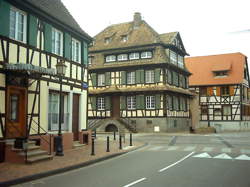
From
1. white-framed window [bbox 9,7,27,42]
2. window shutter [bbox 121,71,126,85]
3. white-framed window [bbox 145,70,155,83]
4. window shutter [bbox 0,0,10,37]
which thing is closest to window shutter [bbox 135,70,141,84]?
white-framed window [bbox 145,70,155,83]

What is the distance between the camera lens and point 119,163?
13.3 metres

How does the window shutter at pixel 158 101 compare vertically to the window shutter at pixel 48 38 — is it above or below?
below

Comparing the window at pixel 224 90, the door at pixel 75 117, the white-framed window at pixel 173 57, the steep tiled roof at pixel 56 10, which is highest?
the white-framed window at pixel 173 57

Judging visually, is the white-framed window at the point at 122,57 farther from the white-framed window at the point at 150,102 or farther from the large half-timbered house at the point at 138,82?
the white-framed window at the point at 150,102

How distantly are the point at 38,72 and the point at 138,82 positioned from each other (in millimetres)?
23353

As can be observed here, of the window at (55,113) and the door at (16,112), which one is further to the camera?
the window at (55,113)

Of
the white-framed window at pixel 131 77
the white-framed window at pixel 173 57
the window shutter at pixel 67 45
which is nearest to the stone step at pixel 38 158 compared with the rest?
the window shutter at pixel 67 45

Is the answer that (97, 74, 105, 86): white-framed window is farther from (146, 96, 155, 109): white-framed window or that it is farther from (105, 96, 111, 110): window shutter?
(146, 96, 155, 109): white-framed window

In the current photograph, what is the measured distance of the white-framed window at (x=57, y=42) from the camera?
55.5ft

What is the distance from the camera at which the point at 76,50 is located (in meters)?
19.4

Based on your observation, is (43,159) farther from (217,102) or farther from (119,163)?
(217,102)

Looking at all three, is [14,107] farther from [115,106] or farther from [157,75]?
[115,106]

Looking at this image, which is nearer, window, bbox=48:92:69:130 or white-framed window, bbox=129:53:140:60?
window, bbox=48:92:69:130

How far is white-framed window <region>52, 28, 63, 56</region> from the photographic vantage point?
16931 mm
